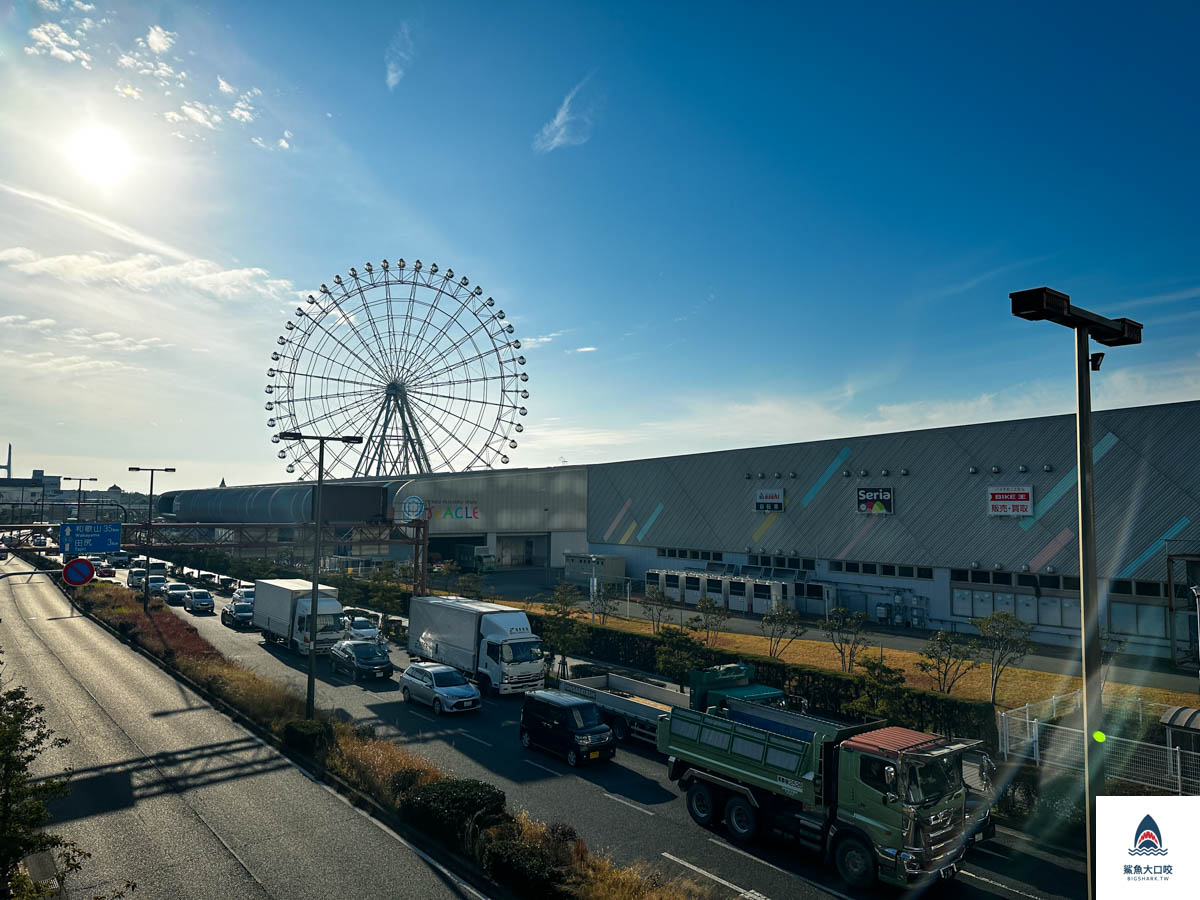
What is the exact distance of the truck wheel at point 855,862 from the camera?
13.8 m

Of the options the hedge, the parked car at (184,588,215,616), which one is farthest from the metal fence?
the parked car at (184,588,215,616)

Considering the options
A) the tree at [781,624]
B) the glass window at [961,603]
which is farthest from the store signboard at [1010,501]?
the tree at [781,624]

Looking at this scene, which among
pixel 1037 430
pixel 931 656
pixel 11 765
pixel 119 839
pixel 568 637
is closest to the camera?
pixel 11 765

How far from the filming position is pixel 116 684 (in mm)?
30438

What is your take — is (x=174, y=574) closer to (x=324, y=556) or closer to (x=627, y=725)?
(x=324, y=556)

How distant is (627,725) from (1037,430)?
30.5 m

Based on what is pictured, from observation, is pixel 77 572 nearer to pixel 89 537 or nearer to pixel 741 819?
pixel 89 537

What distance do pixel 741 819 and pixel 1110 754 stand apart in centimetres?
1084

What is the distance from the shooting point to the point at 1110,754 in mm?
19141

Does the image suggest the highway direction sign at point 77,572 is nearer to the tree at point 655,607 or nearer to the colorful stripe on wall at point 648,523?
the tree at point 655,607

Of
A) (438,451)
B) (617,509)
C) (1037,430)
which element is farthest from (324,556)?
(1037,430)

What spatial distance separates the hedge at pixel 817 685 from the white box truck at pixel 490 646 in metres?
5.54

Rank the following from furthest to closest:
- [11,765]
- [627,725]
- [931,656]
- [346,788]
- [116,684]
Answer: [116,684]
[931,656]
[627,725]
[346,788]
[11,765]

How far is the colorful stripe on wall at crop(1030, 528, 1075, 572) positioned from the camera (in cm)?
3809
